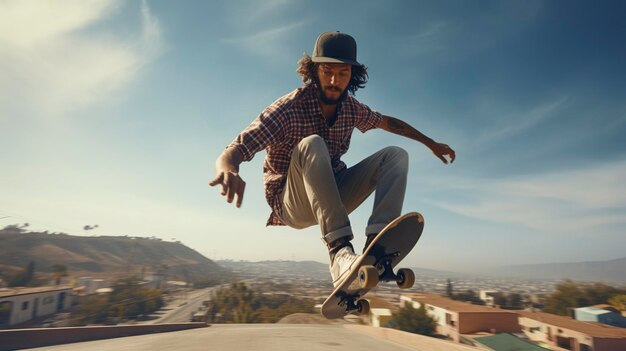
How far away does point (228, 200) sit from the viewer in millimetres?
2145

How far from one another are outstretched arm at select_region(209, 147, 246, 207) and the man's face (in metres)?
1.34

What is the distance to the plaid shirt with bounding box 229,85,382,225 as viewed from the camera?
2830 millimetres

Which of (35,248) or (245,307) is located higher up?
(35,248)

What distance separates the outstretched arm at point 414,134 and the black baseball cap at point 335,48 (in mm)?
1612

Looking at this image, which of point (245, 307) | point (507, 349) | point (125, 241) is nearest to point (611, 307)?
point (507, 349)

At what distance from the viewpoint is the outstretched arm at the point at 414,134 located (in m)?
4.58

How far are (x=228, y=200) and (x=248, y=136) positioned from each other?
805 mm

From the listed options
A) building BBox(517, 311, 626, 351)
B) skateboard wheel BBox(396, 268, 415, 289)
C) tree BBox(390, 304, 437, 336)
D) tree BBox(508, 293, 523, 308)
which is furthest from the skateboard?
tree BBox(508, 293, 523, 308)

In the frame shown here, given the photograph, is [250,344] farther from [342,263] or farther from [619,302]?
[619,302]

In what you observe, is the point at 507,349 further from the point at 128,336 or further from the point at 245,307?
the point at 245,307

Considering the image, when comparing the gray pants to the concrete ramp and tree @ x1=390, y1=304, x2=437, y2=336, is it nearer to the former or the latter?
the concrete ramp

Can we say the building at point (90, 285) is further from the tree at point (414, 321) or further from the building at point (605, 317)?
the building at point (605, 317)

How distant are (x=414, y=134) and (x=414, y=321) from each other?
61.7 m

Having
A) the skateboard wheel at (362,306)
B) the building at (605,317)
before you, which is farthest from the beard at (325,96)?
the building at (605,317)
